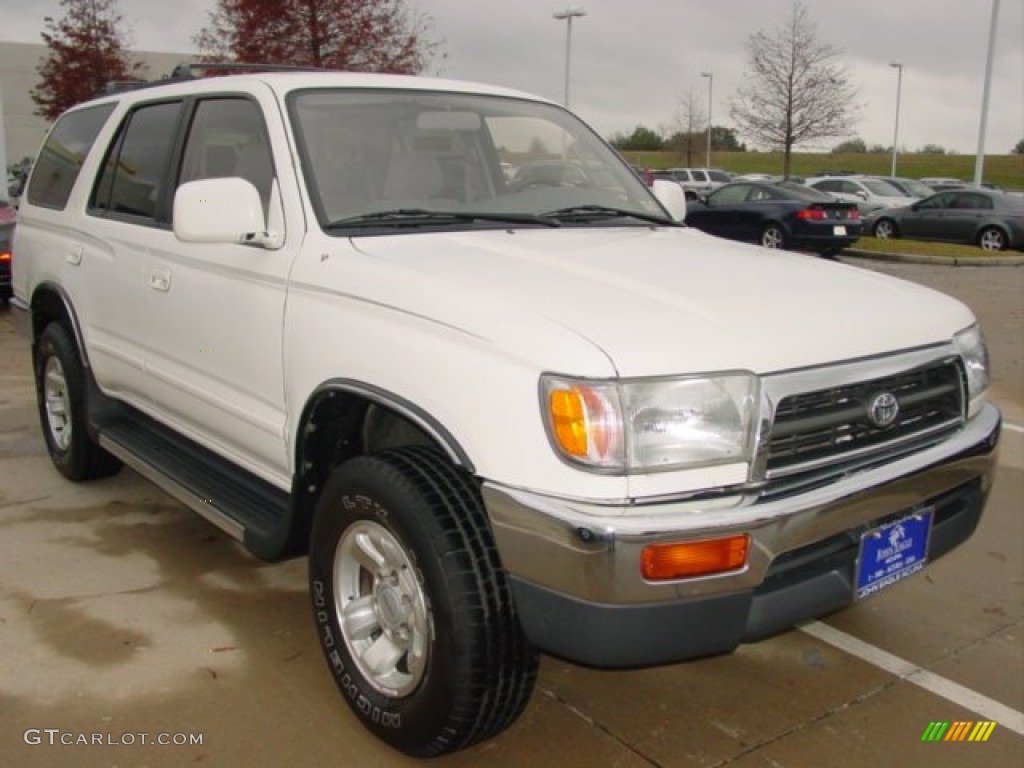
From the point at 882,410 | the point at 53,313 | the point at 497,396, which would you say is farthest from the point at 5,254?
the point at 882,410

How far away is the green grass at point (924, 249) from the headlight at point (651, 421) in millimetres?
17839

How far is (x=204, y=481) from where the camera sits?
146 inches

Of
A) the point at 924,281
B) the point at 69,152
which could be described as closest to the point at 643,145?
the point at 924,281

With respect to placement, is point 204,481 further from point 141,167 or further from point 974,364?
point 974,364

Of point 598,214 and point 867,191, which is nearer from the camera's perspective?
point 598,214

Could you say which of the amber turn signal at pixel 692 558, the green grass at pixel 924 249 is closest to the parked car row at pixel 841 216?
the green grass at pixel 924 249

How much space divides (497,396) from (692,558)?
23.0 inches

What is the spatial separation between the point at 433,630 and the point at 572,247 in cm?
131

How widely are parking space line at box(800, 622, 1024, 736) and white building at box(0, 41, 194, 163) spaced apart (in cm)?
4654

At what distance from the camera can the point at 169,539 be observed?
447cm

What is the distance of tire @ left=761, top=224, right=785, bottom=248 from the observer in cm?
1798

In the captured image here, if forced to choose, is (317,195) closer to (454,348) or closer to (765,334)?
(454,348)

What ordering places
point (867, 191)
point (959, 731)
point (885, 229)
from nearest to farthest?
point (959, 731)
point (885, 229)
point (867, 191)

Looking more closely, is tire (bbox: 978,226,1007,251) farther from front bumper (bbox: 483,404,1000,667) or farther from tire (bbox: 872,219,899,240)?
front bumper (bbox: 483,404,1000,667)
